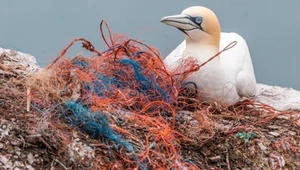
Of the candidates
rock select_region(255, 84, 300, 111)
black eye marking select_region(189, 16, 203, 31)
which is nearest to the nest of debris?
black eye marking select_region(189, 16, 203, 31)

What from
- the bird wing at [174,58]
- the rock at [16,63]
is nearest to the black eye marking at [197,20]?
the bird wing at [174,58]

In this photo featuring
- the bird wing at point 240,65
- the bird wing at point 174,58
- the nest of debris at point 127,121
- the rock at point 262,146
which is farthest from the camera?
the bird wing at point 240,65

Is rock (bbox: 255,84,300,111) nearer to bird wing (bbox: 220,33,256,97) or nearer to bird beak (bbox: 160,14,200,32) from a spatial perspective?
bird wing (bbox: 220,33,256,97)

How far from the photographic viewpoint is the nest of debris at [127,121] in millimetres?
5438

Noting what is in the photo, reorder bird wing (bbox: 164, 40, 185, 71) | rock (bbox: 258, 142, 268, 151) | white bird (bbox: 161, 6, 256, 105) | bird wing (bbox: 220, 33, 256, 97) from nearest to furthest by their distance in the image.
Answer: rock (bbox: 258, 142, 268, 151) → white bird (bbox: 161, 6, 256, 105) → bird wing (bbox: 164, 40, 185, 71) → bird wing (bbox: 220, 33, 256, 97)

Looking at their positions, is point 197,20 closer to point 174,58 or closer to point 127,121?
point 174,58

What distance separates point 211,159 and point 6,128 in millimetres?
1786

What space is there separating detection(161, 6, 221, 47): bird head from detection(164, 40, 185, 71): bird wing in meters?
0.23

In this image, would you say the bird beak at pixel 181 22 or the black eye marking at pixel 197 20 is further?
the black eye marking at pixel 197 20

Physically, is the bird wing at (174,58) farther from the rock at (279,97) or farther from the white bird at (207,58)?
the rock at (279,97)

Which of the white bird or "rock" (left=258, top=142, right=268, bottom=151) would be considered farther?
the white bird

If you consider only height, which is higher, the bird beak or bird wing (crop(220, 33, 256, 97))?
the bird beak

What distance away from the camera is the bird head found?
24.0ft

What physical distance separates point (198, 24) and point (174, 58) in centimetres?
48
